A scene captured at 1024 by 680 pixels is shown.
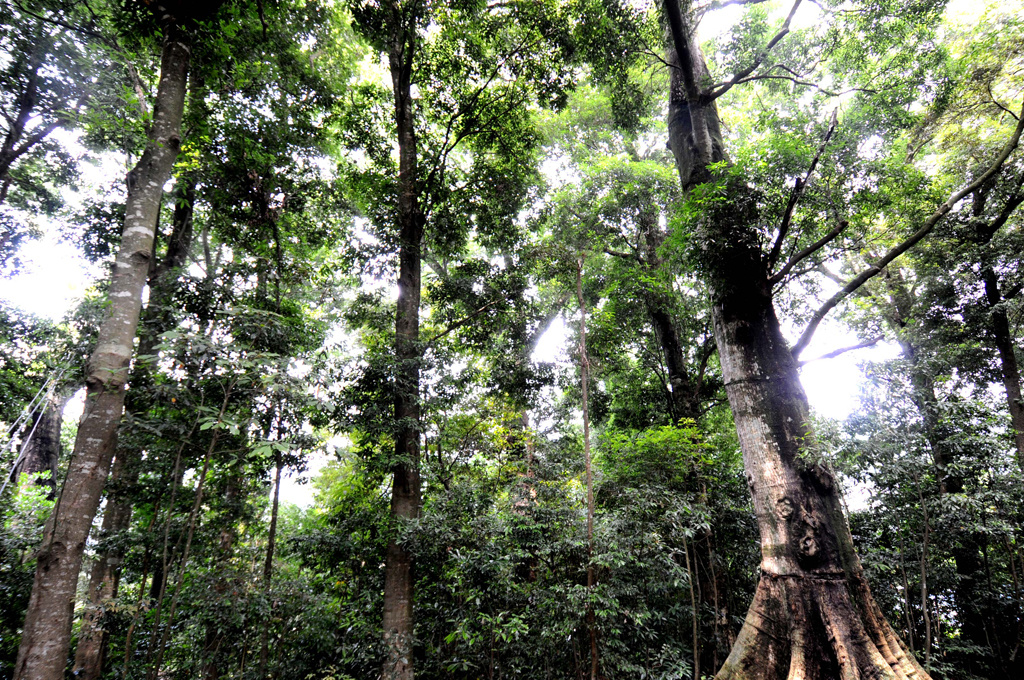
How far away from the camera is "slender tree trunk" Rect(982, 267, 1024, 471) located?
19.5ft

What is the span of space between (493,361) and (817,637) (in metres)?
4.98

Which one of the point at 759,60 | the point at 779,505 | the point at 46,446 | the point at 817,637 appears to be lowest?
the point at 817,637

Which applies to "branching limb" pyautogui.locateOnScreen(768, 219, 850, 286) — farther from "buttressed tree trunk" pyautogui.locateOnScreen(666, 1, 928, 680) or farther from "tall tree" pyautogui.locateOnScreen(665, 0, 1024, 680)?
"buttressed tree trunk" pyautogui.locateOnScreen(666, 1, 928, 680)

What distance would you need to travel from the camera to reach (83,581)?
5582 millimetres

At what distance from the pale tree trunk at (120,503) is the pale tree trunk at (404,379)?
2.51 m

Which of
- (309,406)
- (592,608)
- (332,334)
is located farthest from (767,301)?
(332,334)

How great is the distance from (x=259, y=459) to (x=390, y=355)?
6.16 ft

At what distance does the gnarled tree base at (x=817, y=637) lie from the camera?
9.42 feet

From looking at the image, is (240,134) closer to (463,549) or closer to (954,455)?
(463,549)

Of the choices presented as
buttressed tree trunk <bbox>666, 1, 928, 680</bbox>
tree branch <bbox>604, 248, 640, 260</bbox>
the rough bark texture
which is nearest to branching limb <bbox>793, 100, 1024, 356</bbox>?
buttressed tree trunk <bbox>666, 1, 928, 680</bbox>

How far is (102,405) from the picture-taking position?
2779mm

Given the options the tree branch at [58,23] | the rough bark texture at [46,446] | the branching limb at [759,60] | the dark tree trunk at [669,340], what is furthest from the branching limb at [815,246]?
the rough bark texture at [46,446]

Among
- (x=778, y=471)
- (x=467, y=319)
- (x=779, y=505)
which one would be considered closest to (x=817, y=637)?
(x=779, y=505)

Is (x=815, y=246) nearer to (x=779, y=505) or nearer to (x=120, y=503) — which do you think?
(x=779, y=505)
